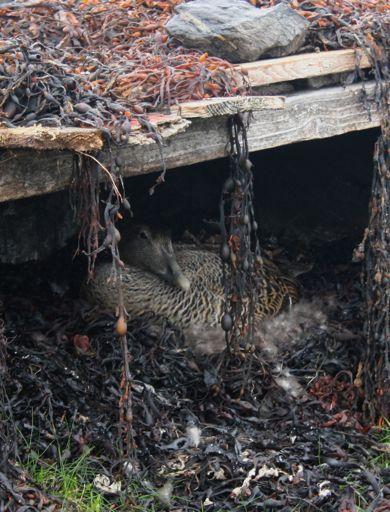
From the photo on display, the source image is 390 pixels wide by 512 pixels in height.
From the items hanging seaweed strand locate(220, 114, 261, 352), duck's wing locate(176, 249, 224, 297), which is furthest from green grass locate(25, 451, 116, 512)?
duck's wing locate(176, 249, 224, 297)

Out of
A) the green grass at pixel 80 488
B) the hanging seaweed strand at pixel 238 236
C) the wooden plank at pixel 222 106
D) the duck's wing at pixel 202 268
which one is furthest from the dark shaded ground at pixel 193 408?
the wooden plank at pixel 222 106

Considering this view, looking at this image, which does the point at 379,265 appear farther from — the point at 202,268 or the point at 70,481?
the point at 70,481

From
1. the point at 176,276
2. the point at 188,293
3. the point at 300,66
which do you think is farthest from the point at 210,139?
the point at 188,293

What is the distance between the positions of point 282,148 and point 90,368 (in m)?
3.73

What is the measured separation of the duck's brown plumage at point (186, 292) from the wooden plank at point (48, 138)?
2.72 meters

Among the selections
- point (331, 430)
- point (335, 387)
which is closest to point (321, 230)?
point (335, 387)

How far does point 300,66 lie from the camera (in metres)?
5.95

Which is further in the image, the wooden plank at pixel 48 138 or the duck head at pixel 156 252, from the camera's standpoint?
the duck head at pixel 156 252

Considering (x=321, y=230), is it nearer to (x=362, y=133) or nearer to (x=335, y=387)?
(x=362, y=133)

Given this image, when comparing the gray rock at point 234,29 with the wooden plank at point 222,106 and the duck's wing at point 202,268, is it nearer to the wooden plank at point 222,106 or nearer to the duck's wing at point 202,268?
the wooden plank at point 222,106

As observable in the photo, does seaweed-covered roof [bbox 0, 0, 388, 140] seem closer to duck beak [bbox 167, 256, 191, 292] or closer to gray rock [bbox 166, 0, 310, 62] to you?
gray rock [bbox 166, 0, 310, 62]

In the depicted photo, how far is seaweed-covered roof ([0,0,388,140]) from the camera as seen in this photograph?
4457mm

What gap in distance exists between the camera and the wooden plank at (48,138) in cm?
393

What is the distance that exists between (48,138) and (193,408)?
→ 240cm
